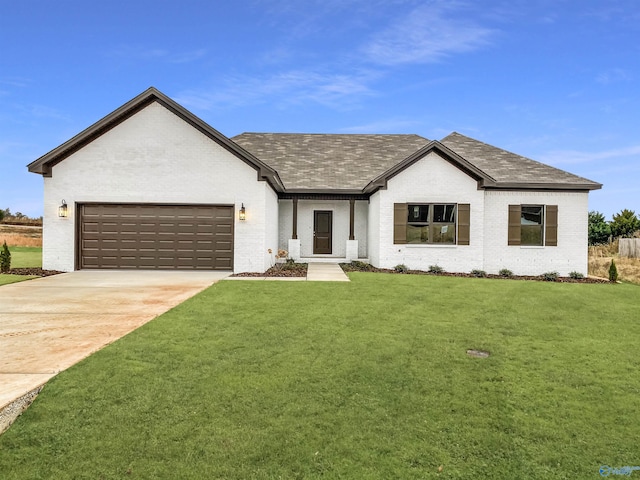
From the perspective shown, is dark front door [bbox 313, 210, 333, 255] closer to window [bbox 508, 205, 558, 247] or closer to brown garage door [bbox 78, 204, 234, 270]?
brown garage door [bbox 78, 204, 234, 270]

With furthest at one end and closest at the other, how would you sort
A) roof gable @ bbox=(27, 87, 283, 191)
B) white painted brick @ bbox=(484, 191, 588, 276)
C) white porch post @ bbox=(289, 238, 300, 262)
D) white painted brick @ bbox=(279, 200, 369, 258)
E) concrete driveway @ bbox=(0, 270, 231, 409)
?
white painted brick @ bbox=(279, 200, 369, 258) → white porch post @ bbox=(289, 238, 300, 262) → white painted brick @ bbox=(484, 191, 588, 276) → roof gable @ bbox=(27, 87, 283, 191) → concrete driveway @ bbox=(0, 270, 231, 409)

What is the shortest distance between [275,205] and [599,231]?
28.4 metres

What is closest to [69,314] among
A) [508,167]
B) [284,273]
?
[284,273]

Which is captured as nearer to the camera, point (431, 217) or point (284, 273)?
point (284, 273)

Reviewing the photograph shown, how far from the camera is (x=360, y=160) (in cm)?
2062

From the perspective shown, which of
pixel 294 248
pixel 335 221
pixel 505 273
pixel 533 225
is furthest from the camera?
pixel 335 221

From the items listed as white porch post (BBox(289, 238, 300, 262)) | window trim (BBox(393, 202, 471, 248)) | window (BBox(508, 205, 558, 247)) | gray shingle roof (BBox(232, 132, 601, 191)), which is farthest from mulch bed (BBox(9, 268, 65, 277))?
window (BBox(508, 205, 558, 247))

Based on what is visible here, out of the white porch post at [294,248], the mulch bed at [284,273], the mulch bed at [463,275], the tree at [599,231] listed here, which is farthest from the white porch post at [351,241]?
the tree at [599,231]

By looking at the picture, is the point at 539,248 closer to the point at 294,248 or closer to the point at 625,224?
the point at 294,248

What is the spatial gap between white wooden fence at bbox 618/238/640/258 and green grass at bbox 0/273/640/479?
22439 mm

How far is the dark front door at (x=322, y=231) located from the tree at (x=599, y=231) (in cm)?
2481

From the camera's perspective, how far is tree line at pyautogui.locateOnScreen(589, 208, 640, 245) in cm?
2995

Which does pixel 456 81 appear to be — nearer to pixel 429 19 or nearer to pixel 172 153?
pixel 429 19

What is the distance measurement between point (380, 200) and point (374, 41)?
852 centimetres
